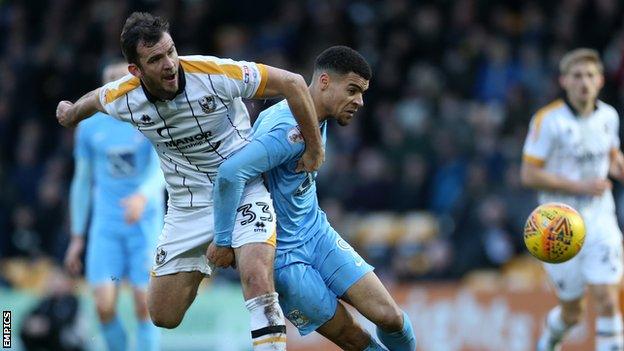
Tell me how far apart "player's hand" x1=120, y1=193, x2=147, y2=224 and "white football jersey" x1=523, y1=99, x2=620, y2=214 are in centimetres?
316

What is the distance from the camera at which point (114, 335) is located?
973 cm

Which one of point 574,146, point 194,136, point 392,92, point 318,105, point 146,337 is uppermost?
point 392,92

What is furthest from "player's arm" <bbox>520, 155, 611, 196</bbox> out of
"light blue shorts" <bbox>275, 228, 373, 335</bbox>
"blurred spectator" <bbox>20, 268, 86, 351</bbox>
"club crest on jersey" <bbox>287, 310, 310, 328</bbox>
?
"blurred spectator" <bbox>20, 268, 86, 351</bbox>

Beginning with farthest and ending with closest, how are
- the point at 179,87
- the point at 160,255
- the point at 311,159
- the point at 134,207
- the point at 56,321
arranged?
the point at 56,321 < the point at 134,207 < the point at 160,255 < the point at 311,159 < the point at 179,87

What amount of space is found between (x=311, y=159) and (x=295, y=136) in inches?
6.9

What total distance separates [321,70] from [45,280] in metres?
7.72

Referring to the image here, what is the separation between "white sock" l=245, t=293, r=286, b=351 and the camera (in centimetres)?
707

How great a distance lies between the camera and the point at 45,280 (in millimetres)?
14328

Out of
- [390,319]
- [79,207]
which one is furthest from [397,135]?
[390,319]

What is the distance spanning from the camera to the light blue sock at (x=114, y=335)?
9.73 m

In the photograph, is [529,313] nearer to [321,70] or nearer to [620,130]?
[620,130]

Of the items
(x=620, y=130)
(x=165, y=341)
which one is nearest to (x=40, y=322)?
(x=165, y=341)

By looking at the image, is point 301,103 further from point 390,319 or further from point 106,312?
point 106,312

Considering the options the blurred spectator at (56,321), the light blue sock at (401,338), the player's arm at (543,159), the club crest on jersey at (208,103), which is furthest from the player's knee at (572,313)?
the blurred spectator at (56,321)
